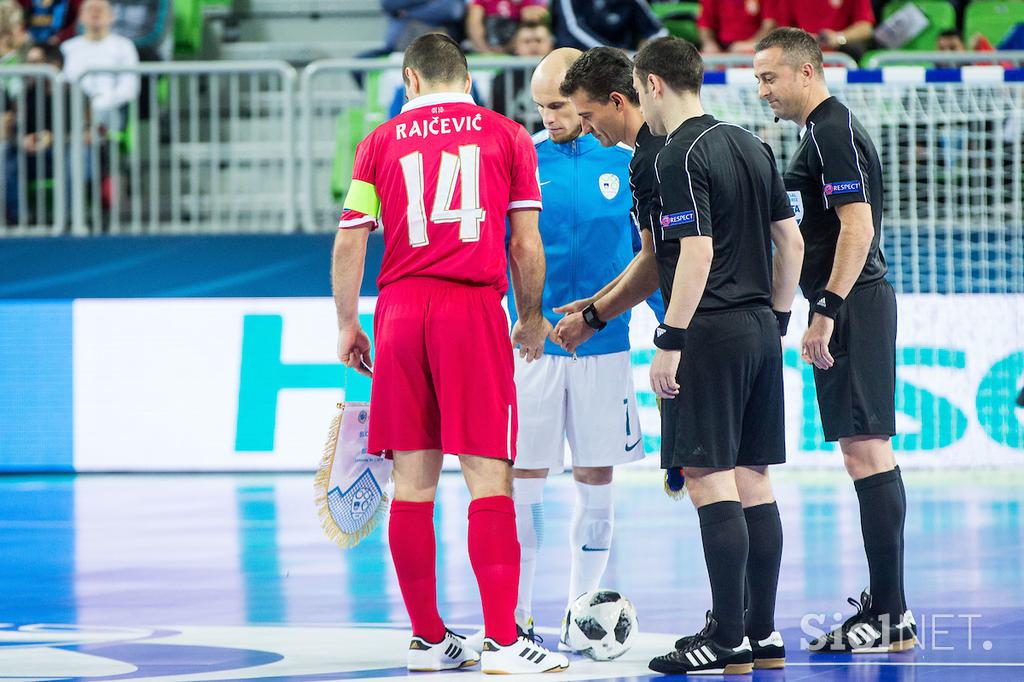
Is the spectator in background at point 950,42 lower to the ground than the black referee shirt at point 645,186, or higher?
higher

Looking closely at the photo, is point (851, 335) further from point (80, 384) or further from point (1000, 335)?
point (80, 384)

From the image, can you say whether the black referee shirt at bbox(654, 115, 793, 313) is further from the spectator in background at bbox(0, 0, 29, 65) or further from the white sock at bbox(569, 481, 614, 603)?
the spectator in background at bbox(0, 0, 29, 65)

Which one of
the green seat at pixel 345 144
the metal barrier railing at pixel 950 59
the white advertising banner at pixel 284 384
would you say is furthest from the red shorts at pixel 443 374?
the green seat at pixel 345 144

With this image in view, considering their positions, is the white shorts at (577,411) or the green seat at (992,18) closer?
the white shorts at (577,411)

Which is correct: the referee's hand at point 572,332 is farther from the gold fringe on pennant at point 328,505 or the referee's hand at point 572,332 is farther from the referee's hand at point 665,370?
the gold fringe on pennant at point 328,505

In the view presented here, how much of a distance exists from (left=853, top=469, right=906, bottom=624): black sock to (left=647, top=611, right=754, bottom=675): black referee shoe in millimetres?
661

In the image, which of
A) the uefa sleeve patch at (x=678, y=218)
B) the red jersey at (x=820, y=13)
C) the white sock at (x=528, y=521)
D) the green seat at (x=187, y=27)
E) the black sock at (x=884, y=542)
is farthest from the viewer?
the green seat at (x=187, y=27)

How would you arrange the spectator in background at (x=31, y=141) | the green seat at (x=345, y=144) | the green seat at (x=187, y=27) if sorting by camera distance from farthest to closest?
the green seat at (x=187, y=27) < the green seat at (x=345, y=144) < the spectator in background at (x=31, y=141)

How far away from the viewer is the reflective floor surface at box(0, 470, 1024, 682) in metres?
5.22

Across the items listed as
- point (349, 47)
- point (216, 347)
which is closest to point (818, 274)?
point (216, 347)

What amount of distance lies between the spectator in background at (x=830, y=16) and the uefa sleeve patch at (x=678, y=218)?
8.00 metres

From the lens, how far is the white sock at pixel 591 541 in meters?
5.79

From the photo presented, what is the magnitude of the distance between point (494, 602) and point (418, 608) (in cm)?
28

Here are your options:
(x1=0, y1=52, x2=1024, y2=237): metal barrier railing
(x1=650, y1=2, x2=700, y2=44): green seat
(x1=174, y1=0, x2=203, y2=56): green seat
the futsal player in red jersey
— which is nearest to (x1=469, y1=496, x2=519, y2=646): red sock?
the futsal player in red jersey
